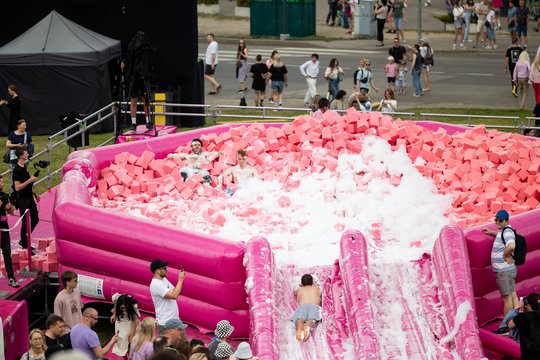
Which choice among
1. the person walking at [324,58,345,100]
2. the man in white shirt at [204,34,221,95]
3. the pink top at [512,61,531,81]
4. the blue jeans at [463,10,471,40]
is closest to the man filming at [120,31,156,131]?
the person walking at [324,58,345,100]

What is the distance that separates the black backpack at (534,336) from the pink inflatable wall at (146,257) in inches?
124

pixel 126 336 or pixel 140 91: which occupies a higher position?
pixel 140 91

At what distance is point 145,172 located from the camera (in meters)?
16.6

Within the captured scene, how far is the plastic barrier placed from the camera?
510 inches

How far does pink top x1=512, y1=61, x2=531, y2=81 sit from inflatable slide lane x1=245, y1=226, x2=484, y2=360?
1333 cm

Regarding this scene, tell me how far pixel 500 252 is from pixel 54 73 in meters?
13.6

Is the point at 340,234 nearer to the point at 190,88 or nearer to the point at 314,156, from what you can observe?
the point at 314,156

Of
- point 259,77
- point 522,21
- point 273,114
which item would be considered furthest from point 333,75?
point 522,21

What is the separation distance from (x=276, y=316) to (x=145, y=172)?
4.78 meters

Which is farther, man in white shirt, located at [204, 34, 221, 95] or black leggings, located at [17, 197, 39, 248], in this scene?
man in white shirt, located at [204, 34, 221, 95]

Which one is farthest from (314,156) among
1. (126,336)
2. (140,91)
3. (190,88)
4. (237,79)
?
(237,79)

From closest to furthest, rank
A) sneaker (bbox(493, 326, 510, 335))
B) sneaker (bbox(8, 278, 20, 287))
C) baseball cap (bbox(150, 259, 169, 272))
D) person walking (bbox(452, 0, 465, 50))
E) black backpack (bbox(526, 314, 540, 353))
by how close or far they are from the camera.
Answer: black backpack (bbox(526, 314, 540, 353)) → baseball cap (bbox(150, 259, 169, 272)) → sneaker (bbox(493, 326, 510, 335)) → sneaker (bbox(8, 278, 20, 287)) → person walking (bbox(452, 0, 465, 50))

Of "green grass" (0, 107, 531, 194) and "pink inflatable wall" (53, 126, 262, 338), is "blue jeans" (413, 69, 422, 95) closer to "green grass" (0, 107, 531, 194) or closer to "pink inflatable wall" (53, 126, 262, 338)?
"green grass" (0, 107, 531, 194)

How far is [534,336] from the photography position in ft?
36.6
